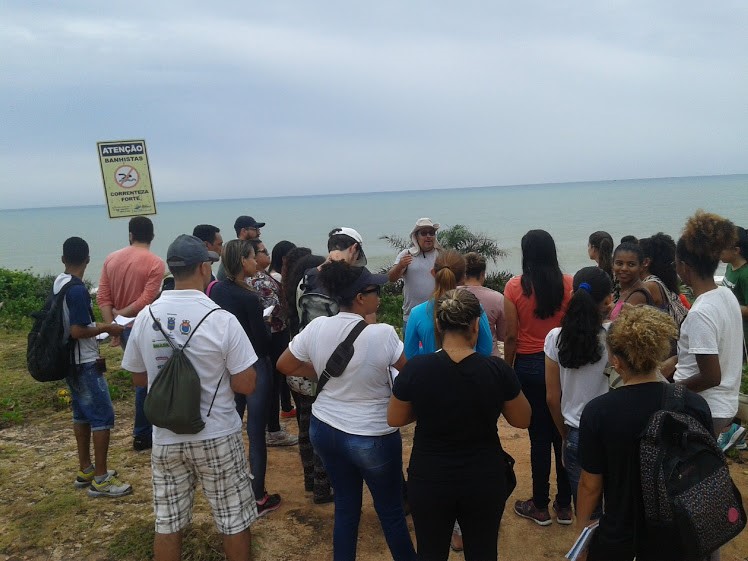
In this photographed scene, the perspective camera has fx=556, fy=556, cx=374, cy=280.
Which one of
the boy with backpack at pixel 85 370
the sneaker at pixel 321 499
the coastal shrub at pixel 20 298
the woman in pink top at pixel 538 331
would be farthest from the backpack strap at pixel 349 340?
the coastal shrub at pixel 20 298

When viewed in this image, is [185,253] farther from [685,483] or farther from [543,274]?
[685,483]

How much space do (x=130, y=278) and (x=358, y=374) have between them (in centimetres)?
300

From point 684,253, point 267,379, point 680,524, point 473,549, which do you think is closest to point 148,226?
point 267,379

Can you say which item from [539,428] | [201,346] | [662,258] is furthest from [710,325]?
[201,346]

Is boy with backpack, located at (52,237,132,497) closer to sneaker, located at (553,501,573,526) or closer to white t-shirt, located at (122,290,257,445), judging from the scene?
white t-shirt, located at (122,290,257,445)

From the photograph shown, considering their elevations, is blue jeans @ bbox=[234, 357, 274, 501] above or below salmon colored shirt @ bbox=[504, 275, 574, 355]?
below

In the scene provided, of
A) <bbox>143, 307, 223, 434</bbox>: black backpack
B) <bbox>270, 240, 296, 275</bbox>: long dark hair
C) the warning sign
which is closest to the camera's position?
<bbox>143, 307, 223, 434</bbox>: black backpack

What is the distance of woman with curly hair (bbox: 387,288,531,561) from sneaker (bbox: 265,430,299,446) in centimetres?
286

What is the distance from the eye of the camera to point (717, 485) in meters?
2.07

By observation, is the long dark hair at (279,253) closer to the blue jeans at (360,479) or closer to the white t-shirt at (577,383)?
the blue jeans at (360,479)

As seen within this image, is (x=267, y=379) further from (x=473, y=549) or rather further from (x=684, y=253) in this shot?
(x=684, y=253)

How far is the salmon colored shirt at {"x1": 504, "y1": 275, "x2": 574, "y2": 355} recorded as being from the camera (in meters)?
3.73

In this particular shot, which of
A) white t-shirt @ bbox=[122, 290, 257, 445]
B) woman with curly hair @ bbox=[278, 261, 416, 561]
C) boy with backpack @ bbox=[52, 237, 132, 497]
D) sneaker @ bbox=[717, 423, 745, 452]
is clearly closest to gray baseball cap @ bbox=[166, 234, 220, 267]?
white t-shirt @ bbox=[122, 290, 257, 445]

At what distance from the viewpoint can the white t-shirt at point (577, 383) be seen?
3.05 metres
